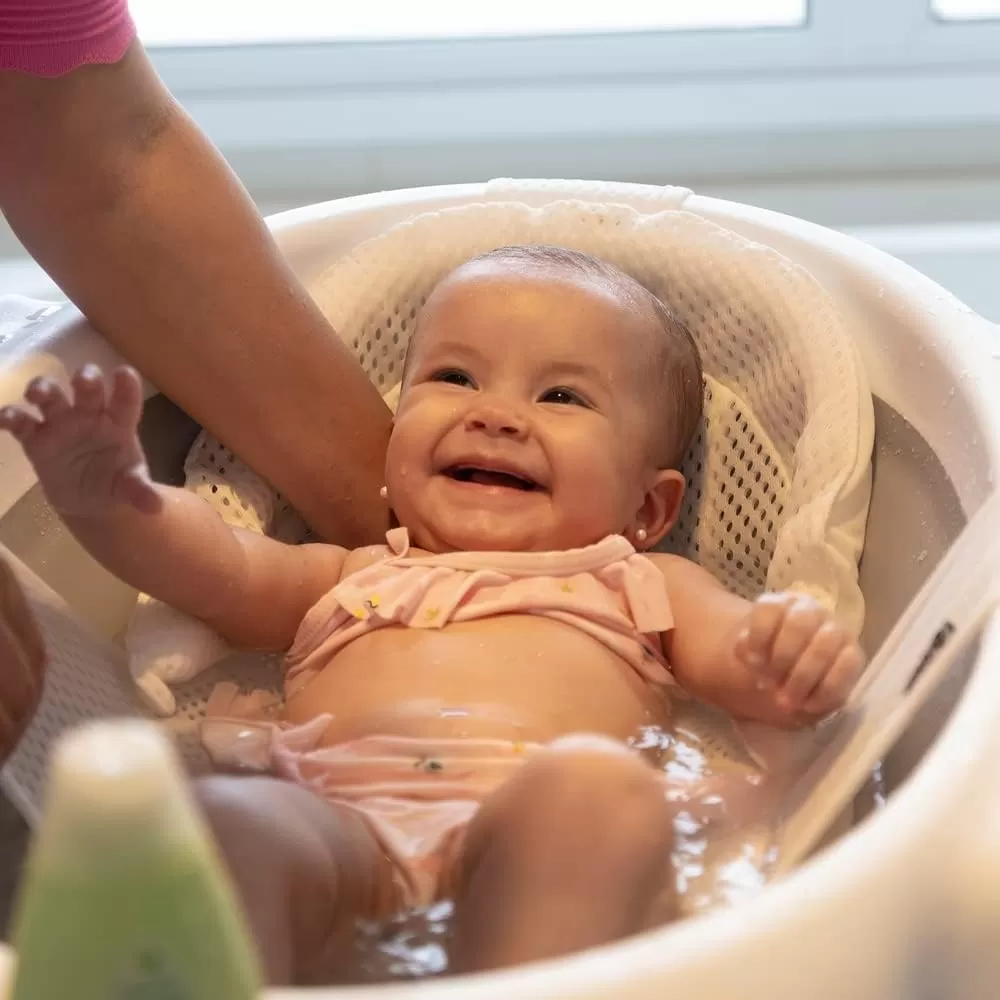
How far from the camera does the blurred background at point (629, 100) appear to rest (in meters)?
1.58

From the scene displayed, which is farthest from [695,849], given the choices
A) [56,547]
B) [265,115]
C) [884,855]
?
[265,115]

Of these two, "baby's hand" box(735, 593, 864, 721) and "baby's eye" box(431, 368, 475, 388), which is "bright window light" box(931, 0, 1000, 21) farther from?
"baby's hand" box(735, 593, 864, 721)

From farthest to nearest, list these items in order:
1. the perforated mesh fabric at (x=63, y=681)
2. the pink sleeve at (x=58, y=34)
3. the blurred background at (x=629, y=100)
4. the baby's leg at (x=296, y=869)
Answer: the blurred background at (x=629, y=100)
the pink sleeve at (x=58, y=34)
the perforated mesh fabric at (x=63, y=681)
the baby's leg at (x=296, y=869)

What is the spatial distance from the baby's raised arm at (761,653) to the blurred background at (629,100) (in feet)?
2.73

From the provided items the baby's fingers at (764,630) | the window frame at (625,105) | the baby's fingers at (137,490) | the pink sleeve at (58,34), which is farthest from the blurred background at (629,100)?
the baby's fingers at (764,630)

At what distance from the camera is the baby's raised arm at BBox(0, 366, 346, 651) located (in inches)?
26.7

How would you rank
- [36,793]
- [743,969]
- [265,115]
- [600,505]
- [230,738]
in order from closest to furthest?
[743,969] < [36,793] < [230,738] < [600,505] < [265,115]

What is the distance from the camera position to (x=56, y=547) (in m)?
0.83

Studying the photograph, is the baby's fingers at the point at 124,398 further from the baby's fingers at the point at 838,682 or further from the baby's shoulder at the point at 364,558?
the baby's fingers at the point at 838,682

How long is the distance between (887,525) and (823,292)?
0.18 meters

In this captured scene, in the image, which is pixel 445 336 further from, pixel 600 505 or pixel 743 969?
pixel 743 969

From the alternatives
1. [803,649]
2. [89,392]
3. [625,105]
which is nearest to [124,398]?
[89,392]

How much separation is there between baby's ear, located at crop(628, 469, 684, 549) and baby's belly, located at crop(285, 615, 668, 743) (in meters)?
0.13

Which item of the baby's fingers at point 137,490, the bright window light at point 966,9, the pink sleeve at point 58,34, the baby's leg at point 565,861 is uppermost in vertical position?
the pink sleeve at point 58,34
